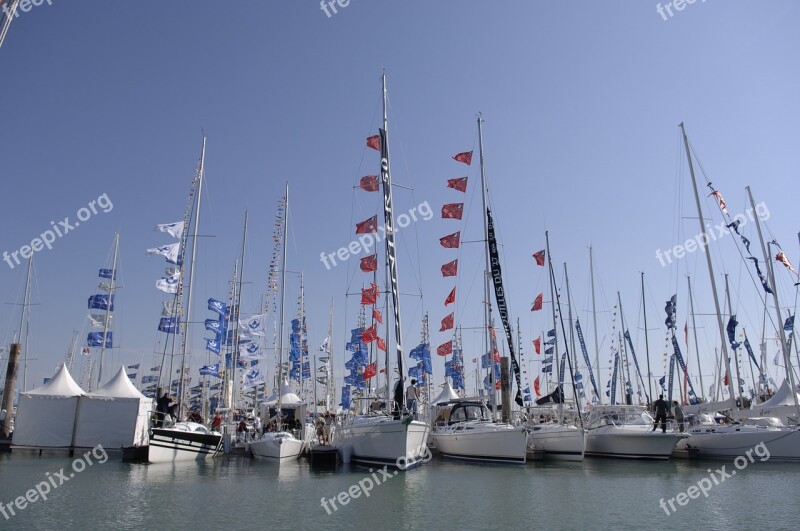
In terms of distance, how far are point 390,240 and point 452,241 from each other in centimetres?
596

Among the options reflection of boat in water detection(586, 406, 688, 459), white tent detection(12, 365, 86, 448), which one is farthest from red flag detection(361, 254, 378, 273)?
white tent detection(12, 365, 86, 448)

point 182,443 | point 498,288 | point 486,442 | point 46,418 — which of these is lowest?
point 486,442

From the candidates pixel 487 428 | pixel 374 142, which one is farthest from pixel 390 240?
pixel 487 428

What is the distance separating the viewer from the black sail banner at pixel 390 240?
964 inches

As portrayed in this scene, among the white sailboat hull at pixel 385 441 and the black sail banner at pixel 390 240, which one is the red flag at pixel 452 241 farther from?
the white sailboat hull at pixel 385 441

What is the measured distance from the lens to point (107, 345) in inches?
1551

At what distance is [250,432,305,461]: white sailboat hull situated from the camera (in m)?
29.5

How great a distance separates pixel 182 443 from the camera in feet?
95.7

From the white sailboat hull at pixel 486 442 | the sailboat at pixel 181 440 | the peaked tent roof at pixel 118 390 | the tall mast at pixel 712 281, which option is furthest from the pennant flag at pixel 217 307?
the tall mast at pixel 712 281

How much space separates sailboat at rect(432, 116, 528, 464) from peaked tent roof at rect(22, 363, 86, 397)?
20277 mm

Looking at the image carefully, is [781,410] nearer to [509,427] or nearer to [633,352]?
[509,427]

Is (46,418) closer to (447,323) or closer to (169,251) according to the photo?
(169,251)

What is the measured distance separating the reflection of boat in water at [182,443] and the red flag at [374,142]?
656 inches

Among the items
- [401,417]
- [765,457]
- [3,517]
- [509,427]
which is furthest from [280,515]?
[765,457]
